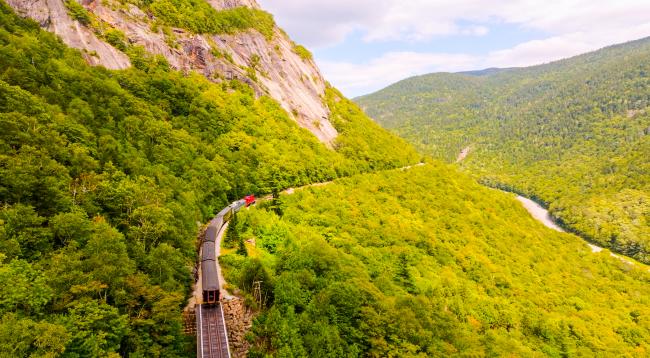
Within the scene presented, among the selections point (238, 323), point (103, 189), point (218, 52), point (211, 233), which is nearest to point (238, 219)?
point (211, 233)

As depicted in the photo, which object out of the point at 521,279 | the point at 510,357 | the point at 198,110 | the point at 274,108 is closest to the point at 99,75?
the point at 198,110

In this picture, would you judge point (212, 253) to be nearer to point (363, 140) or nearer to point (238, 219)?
point (238, 219)

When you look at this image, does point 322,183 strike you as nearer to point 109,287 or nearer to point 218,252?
point 218,252

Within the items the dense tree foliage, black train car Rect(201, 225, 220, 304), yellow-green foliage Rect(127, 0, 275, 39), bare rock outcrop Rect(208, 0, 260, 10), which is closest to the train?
black train car Rect(201, 225, 220, 304)

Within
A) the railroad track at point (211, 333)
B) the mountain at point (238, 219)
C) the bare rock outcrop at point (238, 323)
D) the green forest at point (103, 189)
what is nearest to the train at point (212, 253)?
the railroad track at point (211, 333)

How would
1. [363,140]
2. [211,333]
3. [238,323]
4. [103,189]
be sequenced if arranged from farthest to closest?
[363,140], [103,189], [238,323], [211,333]

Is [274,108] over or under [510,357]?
over

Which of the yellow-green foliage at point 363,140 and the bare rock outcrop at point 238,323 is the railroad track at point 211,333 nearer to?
the bare rock outcrop at point 238,323
